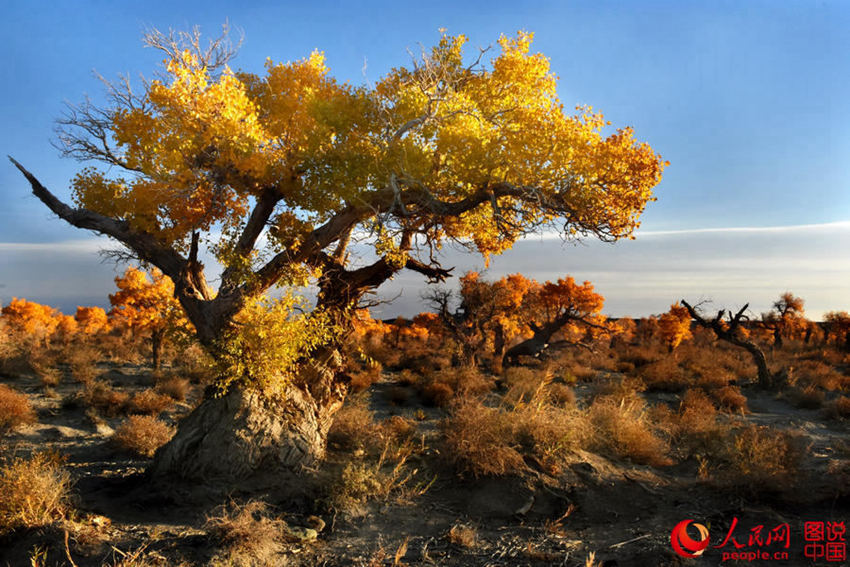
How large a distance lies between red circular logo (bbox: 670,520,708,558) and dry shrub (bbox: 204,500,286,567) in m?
5.83

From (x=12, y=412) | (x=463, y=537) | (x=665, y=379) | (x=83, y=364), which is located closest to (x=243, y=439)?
(x=463, y=537)

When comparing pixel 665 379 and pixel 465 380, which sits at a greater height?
pixel 465 380

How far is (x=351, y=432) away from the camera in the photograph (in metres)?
12.3

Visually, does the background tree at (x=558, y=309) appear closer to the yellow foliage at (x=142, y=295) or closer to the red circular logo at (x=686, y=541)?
the yellow foliage at (x=142, y=295)

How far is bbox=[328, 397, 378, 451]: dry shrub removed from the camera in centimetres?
1199

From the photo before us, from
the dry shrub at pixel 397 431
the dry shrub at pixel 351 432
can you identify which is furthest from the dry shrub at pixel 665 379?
the dry shrub at pixel 351 432

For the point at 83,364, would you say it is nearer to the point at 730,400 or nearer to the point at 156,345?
the point at 156,345

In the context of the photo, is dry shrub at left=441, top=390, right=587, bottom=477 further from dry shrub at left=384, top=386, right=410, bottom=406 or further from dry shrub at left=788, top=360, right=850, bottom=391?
dry shrub at left=788, top=360, right=850, bottom=391

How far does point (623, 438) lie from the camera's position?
11422mm

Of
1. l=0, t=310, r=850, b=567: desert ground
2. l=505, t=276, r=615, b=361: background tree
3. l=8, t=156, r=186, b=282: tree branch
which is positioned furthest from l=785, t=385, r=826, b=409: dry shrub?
l=8, t=156, r=186, b=282: tree branch

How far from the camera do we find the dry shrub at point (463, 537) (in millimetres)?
7441

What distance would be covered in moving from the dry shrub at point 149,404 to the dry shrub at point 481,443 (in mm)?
13036

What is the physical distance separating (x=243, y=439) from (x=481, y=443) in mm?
5023

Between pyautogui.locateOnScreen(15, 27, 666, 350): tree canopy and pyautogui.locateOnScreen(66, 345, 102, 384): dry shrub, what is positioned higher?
pyautogui.locateOnScreen(15, 27, 666, 350): tree canopy
